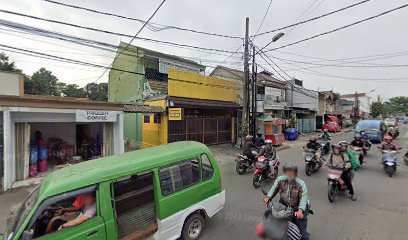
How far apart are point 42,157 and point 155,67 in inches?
435

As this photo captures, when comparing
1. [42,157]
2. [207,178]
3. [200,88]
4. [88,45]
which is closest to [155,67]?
[200,88]

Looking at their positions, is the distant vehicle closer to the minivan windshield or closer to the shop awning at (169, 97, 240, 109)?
the shop awning at (169, 97, 240, 109)

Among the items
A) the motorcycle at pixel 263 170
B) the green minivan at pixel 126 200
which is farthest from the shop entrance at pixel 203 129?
the green minivan at pixel 126 200

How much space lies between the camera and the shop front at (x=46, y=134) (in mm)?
6367

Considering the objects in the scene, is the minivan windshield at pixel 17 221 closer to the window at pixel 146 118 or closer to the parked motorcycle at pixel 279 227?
the parked motorcycle at pixel 279 227

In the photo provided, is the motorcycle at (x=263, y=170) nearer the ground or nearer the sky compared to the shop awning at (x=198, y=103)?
nearer the ground

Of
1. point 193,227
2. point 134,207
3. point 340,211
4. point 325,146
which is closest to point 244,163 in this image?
point 340,211

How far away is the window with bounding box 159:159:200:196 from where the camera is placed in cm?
330

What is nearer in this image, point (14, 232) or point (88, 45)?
point (14, 232)

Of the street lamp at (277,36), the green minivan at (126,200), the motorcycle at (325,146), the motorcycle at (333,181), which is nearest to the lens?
the green minivan at (126,200)

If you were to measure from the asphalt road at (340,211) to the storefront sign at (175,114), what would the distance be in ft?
18.1

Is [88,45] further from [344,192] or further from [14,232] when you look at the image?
[344,192]

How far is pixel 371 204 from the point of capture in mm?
5031

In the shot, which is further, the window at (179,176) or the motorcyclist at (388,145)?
the motorcyclist at (388,145)
